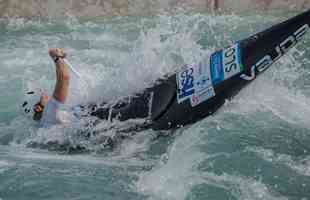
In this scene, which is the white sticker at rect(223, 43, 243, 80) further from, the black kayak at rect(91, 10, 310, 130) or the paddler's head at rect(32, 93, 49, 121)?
the paddler's head at rect(32, 93, 49, 121)

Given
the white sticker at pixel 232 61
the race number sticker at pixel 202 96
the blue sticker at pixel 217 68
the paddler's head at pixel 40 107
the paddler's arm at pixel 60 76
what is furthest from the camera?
the paddler's head at pixel 40 107

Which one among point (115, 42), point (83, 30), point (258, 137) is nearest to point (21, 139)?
point (258, 137)

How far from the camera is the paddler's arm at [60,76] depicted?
5379 millimetres

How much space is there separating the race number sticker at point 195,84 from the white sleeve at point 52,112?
1181 mm

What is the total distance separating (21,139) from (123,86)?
1.16 meters

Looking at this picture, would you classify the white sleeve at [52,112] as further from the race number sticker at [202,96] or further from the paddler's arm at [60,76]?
the race number sticker at [202,96]

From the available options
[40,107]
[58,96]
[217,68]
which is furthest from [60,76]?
[217,68]

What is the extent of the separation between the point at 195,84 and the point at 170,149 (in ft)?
2.16

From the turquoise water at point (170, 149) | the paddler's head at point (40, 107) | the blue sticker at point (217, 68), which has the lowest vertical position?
the turquoise water at point (170, 149)

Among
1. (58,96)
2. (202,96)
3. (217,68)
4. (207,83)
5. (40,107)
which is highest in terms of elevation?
(217,68)

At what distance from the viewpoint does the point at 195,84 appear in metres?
4.93

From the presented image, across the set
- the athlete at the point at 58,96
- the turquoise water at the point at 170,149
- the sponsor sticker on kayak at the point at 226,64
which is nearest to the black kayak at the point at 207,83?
the sponsor sticker on kayak at the point at 226,64

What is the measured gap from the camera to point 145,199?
4281mm

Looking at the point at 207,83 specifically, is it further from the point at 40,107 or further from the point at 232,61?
the point at 40,107
